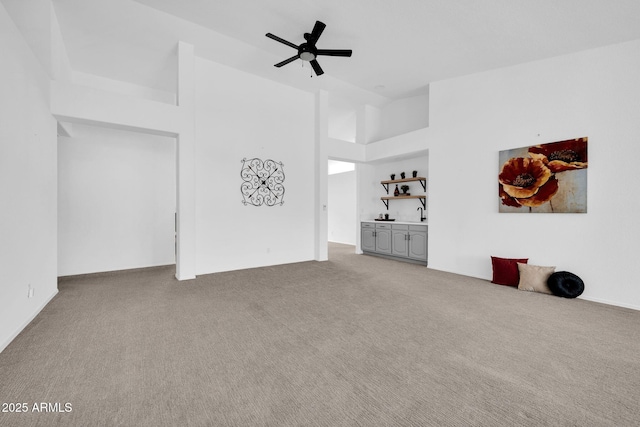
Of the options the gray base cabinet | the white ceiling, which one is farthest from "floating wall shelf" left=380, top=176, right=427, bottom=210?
the white ceiling

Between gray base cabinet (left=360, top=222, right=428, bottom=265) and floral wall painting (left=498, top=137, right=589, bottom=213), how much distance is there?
5.47 ft

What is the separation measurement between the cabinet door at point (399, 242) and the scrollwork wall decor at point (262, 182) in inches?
105

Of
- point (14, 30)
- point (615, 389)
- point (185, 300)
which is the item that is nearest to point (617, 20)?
point (615, 389)

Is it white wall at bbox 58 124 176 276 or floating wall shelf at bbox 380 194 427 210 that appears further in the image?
floating wall shelf at bbox 380 194 427 210

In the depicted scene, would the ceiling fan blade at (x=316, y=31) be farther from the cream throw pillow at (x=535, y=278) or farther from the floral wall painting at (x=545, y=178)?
the cream throw pillow at (x=535, y=278)

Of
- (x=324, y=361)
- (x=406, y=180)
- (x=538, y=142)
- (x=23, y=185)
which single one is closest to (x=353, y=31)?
(x=538, y=142)

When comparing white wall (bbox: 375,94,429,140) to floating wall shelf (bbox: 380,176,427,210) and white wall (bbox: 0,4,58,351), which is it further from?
white wall (bbox: 0,4,58,351)

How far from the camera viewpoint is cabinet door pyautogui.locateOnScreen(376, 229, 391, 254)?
635 cm

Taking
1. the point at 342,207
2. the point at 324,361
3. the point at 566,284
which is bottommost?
the point at 324,361

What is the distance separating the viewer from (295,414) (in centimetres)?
153

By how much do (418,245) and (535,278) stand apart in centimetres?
214

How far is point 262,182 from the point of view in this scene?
547cm

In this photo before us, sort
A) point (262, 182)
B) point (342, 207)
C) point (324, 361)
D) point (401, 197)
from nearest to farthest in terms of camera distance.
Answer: point (324, 361), point (262, 182), point (401, 197), point (342, 207)

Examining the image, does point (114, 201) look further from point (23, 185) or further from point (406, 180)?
point (406, 180)
